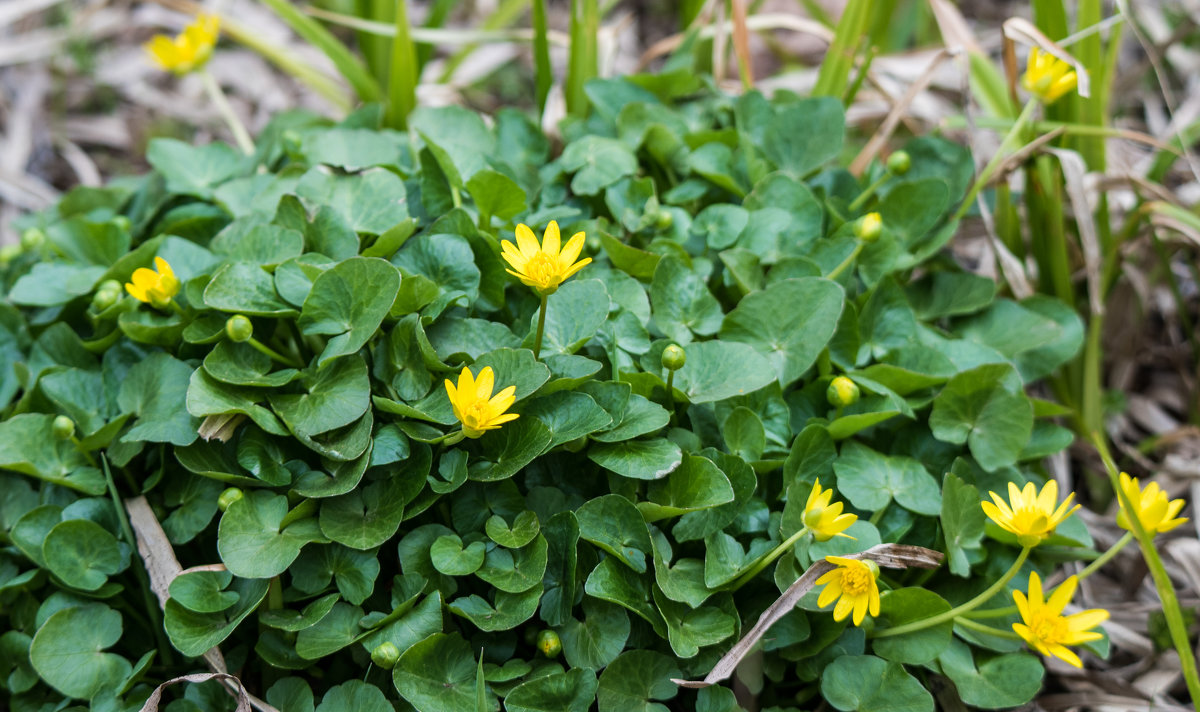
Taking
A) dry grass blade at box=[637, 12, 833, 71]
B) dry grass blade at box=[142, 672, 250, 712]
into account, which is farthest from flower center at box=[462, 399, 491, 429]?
dry grass blade at box=[637, 12, 833, 71]

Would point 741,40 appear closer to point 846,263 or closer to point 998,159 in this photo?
point 998,159

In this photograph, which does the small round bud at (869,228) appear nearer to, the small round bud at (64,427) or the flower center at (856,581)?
the flower center at (856,581)

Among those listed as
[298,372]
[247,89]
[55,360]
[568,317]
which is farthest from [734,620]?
[247,89]

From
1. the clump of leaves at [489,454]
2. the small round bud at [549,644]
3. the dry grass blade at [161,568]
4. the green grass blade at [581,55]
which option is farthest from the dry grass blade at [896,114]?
the dry grass blade at [161,568]

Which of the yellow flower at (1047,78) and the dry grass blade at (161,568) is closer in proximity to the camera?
the dry grass blade at (161,568)

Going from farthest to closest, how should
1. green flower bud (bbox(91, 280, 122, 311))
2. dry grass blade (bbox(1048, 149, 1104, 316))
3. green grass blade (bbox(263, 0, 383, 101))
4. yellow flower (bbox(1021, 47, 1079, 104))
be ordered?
1. green grass blade (bbox(263, 0, 383, 101))
2. dry grass blade (bbox(1048, 149, 1104, 316))
3. yellow flower (bbox(1021, 47, 1079, 104))
4. green flower bud (bbox(91, 280, 122, 311))

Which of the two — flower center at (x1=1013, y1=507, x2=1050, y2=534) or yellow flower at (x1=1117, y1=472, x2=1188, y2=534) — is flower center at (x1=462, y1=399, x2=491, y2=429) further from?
yellow flower at (x1=1117, y1=472, x2=1188, y2=534)
